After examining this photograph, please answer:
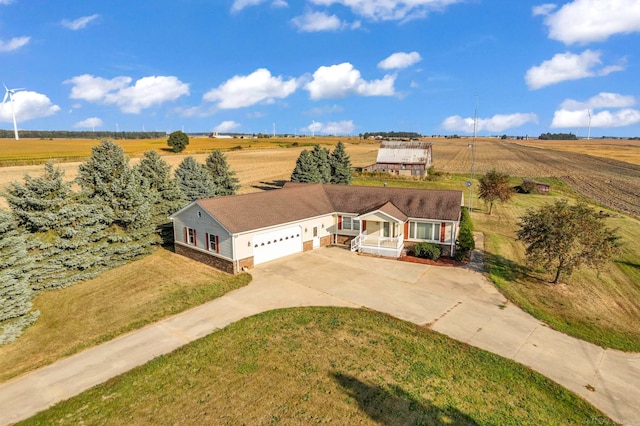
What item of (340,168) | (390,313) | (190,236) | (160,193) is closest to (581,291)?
(390,313)

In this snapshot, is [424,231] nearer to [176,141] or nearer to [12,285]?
[12,285]

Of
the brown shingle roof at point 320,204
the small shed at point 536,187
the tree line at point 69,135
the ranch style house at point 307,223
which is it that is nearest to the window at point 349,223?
the ranch style house at point 307,223

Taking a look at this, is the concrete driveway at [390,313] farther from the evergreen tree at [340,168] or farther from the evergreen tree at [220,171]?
the evergreen tree at [340,168]

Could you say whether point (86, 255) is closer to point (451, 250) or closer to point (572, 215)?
point (451, 250)

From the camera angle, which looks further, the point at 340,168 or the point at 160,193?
the point at 340,168

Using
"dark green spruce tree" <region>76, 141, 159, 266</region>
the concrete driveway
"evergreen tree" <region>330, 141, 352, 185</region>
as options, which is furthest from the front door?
"evergreen tree" <region>330, 141, 352, 185</region>

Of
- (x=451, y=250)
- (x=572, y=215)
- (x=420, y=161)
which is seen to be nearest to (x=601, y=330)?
(x=572, y=215)
